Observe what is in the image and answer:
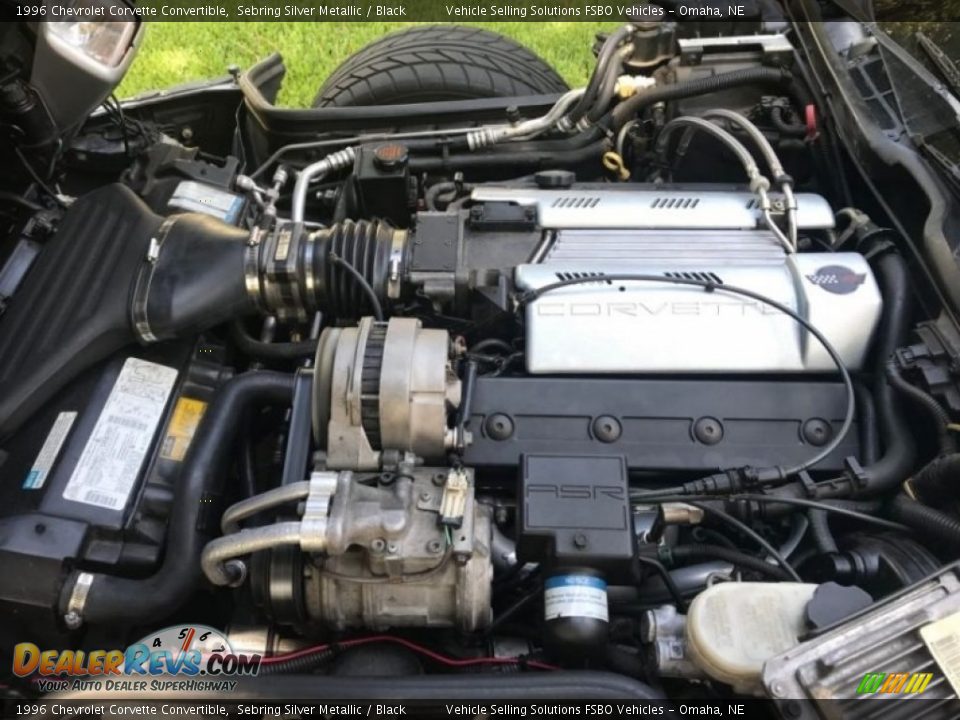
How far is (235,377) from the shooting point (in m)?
1.72

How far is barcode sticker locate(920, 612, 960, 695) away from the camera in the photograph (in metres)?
1.12

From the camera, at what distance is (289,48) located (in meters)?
4.24

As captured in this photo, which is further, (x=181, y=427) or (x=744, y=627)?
(x=181, y=427)

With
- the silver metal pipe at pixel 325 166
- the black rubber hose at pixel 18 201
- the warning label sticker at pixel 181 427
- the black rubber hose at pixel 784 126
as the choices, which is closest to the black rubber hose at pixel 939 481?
the black rubber hose at pixel 784 126

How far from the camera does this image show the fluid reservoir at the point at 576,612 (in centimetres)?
134

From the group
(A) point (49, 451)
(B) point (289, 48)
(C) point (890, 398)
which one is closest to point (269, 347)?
(A) point (49, 451)

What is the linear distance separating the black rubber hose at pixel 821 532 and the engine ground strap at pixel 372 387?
34.2 inches

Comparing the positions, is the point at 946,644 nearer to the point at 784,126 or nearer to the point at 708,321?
the point at 708,321

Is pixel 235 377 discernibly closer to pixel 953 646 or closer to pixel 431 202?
pixel 431 202

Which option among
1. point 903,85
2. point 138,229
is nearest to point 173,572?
point 138,229

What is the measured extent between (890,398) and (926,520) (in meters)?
0.28

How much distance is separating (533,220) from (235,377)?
0.81 meters

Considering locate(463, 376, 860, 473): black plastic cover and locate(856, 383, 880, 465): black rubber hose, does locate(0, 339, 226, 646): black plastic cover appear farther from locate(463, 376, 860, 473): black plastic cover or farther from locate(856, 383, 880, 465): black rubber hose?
locate(856, 383, 880, 465): black rubber hose

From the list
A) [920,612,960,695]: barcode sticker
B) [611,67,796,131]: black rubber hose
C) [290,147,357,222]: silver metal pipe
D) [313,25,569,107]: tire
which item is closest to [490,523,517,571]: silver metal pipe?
[920,612,960,695]: barcode sticker
